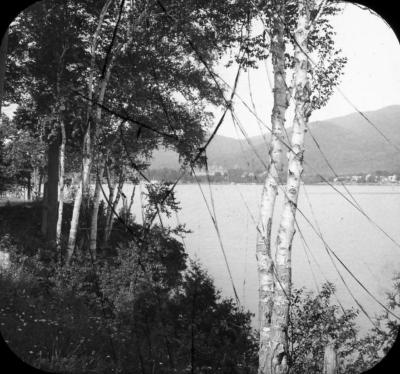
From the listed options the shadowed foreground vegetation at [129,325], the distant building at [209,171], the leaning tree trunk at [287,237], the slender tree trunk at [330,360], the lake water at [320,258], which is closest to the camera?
the shadowed foreground vegetation at [129,325]

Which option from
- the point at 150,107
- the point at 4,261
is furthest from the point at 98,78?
the point at 4,261

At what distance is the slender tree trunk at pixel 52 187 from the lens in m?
15.4

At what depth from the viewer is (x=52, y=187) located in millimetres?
16297

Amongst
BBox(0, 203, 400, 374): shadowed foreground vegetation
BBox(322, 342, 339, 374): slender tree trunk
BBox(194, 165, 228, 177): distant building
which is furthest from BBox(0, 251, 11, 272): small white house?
BBox(322, 342, 339, 374): slender tree trunk

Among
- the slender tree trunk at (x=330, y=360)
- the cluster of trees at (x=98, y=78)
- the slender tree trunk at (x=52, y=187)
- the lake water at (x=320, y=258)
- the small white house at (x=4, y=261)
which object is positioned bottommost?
the lake water at (x=320, y=258)

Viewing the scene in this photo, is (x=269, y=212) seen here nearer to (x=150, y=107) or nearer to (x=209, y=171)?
(x=209, y=171)

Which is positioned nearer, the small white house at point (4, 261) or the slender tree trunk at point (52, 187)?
the small white house at point (4, 261)

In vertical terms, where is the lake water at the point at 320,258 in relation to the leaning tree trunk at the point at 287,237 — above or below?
below

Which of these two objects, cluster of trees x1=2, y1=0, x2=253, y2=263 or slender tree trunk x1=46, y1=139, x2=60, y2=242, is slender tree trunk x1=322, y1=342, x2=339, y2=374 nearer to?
cluster of trees x1=2, y1=0, x2=253, y2=263

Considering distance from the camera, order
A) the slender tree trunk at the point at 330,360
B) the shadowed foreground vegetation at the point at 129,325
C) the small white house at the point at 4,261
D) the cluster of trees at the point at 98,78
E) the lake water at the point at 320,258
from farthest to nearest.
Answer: the lake water at the point at 320,258 < the cluster of trees at the point at 98,78 < the small white house at the point at 4,261 < the slender tree trunk at the point at 330,360 < the shadowed foreground vegetation at the point at 129,325

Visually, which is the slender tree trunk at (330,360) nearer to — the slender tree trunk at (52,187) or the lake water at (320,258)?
the lake water at (320,258)

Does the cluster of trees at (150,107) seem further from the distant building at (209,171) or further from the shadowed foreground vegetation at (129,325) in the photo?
the distant building at (209,171)

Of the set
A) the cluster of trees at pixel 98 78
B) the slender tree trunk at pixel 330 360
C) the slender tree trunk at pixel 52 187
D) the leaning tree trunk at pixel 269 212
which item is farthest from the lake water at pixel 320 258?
the leaning tree trunk at pixel 269 212

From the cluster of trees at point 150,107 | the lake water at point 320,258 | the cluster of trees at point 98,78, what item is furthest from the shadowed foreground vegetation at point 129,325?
the lake water at point 320,258
